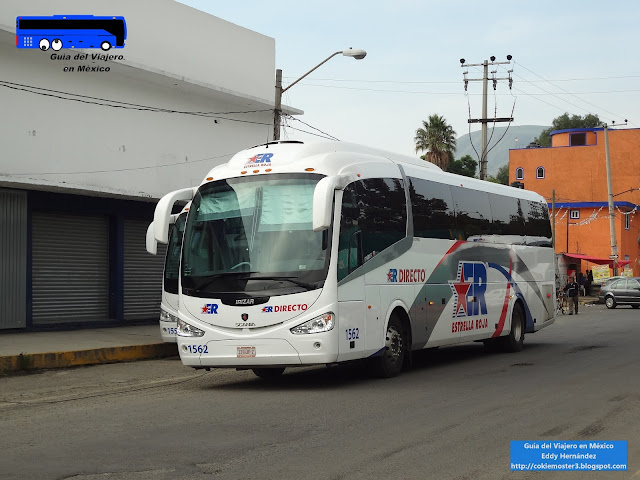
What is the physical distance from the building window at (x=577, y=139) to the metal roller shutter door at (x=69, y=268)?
218 feet

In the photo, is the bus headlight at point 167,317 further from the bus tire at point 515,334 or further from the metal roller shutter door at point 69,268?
the bus tire at point 515,334

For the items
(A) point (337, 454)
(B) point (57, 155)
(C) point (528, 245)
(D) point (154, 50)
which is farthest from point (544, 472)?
(D) point (154, 50)

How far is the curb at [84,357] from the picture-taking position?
1636cm

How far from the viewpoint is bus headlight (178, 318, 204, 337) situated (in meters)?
13.4

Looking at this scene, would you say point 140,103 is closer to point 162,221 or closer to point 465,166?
point 162,221

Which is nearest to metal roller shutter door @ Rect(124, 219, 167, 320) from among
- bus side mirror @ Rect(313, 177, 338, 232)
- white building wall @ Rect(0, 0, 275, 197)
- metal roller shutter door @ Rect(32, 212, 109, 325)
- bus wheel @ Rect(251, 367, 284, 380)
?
metal roller shutter door @ Rect(32, 212, 109, 325)

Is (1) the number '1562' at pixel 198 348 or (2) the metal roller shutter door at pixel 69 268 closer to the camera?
(1) the number '1562' at pixel 198 348

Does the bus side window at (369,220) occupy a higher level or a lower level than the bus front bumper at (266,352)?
higher

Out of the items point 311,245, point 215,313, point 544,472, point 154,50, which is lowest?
point 544,472

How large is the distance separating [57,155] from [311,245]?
12.6 metres

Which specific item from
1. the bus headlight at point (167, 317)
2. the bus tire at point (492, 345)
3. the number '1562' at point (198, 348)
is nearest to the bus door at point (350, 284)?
the number '1562' at point (198, 348)

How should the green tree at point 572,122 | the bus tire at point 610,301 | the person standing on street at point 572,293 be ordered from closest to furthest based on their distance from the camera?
1. the person standing on street at point 572,293
2. the bus tire at point 610,301
3. the green tree at point 572,122

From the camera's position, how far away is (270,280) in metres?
13.0

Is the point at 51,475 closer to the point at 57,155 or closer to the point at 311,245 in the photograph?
the point at 311,245
